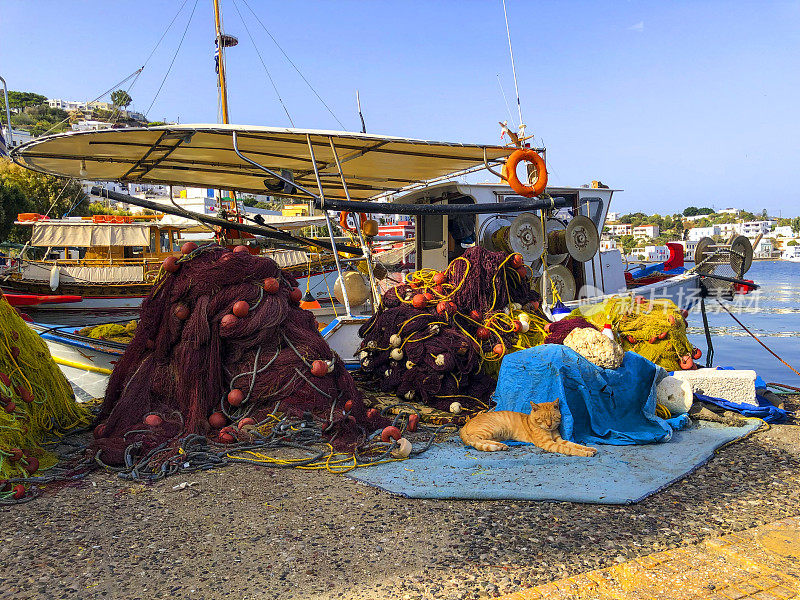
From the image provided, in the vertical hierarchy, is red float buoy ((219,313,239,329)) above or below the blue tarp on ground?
above

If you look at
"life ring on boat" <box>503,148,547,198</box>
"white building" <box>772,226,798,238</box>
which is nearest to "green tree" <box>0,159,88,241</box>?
"life ring on boat" <box>503,148,547,198</box>

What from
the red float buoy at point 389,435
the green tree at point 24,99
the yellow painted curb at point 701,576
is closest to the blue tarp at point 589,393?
the red float buoy at point 389,435

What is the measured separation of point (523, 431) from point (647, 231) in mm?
105149

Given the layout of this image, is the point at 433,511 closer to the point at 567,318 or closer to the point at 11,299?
the point at 567,318

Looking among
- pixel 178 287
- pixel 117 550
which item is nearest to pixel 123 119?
pixel 178 287

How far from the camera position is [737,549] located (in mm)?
3150

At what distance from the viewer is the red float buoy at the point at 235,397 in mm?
4836

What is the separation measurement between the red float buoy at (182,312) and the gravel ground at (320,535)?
1.36m

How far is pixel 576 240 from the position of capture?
28.8 feet

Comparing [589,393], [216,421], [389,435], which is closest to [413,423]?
[389,435]

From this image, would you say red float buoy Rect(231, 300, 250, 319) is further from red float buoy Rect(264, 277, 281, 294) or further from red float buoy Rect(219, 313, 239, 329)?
red float buoy Rect(264, 277, 281, 294)

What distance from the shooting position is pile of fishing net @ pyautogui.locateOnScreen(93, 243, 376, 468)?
4781 millimetres

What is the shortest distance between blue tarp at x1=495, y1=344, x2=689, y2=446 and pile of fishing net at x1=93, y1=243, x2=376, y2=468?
1.36 meters

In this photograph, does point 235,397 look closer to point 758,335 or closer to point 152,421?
point 152,421
